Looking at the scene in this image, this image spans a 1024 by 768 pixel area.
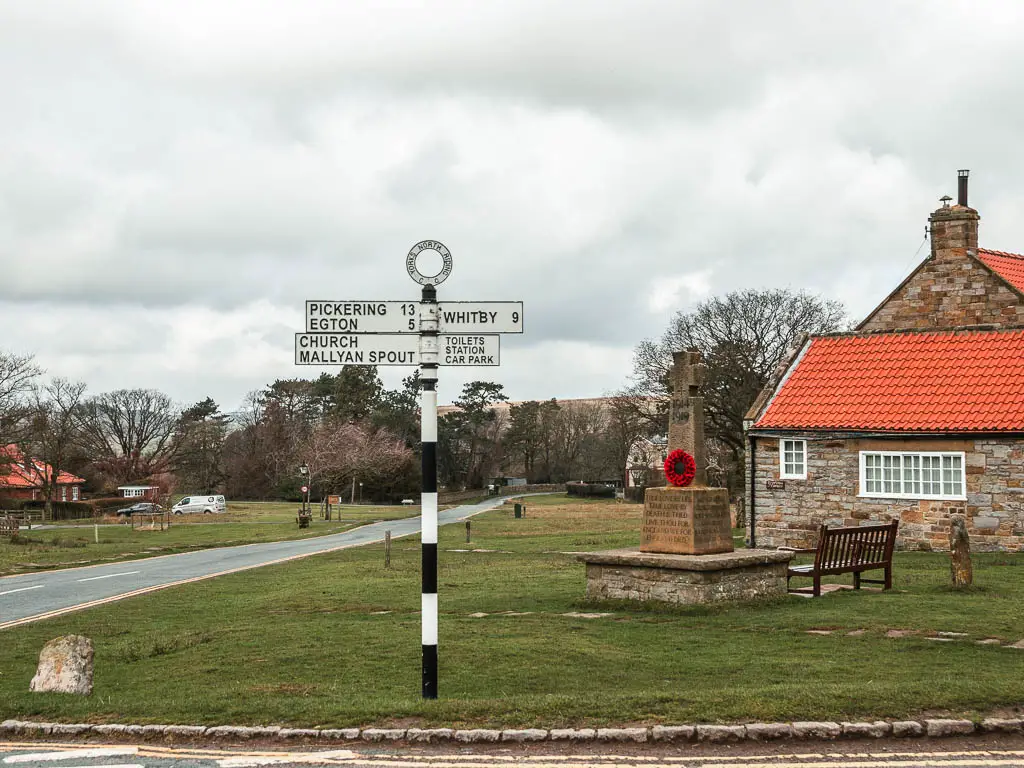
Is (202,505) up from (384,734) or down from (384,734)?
down

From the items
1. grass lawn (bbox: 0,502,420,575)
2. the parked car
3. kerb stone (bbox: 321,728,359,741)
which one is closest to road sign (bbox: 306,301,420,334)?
kerb stone (bbox: 321,728,359,741)

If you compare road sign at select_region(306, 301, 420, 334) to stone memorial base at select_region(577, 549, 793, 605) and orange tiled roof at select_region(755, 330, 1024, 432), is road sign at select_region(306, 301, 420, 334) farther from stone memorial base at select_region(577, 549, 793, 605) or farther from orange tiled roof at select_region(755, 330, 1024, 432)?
orange tiled roof at select_region(755, 330, 1024, 432)

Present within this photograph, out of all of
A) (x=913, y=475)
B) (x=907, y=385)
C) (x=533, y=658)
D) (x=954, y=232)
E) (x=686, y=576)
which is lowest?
(x=533, y=658)

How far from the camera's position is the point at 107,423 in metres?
103

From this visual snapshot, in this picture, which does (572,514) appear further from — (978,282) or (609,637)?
(609,637)

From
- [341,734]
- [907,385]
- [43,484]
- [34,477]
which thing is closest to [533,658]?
[341,734]

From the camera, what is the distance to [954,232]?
101 feet

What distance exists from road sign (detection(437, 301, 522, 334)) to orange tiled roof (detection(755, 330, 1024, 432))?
57.7 ft

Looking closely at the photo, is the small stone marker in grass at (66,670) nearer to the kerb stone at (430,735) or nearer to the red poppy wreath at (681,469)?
the kerb stone at (430,735)

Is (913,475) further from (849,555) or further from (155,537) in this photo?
(155,537)

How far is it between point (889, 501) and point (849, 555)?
865 centimetres

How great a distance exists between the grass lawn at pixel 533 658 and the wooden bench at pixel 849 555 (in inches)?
17.3

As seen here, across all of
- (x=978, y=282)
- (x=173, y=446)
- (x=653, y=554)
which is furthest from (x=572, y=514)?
(x=173, y=446)

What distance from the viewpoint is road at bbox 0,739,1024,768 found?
261 inches
